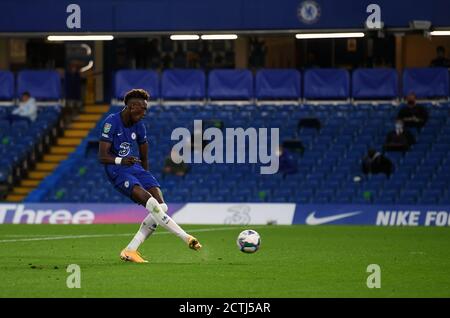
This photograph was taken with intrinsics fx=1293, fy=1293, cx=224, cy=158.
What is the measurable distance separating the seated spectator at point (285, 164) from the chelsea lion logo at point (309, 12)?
3.48 meters

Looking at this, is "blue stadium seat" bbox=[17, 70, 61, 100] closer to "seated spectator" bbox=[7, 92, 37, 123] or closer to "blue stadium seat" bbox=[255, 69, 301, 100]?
"seated spectator" bbox=[7, 92, 37, 123]

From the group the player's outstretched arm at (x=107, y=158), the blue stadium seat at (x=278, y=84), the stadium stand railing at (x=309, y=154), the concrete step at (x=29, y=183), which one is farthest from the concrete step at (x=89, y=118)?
the player's outstretched arm at (x=107, y=158)

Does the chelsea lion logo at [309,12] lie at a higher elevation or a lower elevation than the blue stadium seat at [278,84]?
higher

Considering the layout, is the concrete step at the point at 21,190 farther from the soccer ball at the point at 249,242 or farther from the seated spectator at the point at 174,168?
the soccer ball at the point at 249,242

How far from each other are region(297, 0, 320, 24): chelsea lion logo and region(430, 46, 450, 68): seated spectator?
430 centimetres

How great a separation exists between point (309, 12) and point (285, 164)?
407 cm

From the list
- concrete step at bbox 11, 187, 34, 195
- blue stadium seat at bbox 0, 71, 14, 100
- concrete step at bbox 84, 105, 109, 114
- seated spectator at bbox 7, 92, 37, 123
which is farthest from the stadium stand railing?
blue stadium seat at bbox 0, 71, 14, 100

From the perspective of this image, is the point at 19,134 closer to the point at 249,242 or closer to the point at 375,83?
the point at 375,83

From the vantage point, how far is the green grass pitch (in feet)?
44.7

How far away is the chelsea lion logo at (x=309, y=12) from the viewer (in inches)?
1294

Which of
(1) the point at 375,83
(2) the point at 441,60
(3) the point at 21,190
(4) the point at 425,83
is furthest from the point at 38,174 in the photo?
(2) the point at 441,60

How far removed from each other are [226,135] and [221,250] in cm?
1244
